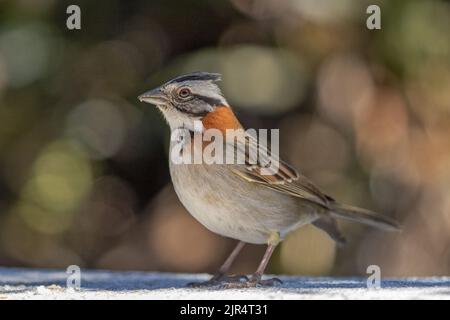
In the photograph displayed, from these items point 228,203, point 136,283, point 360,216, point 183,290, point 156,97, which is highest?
point 156,97

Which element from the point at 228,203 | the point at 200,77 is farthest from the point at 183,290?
the point at 200,77

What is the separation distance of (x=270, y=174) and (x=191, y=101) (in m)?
0.53

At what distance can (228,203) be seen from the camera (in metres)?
4.21

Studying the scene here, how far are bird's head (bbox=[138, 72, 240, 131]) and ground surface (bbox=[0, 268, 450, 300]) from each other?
787mm

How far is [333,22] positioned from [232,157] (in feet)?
9.35

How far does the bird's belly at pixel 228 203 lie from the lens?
4172 millimetres

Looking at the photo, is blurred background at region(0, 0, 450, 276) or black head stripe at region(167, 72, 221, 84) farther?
blurred background at region(0, 0, 450, 276)

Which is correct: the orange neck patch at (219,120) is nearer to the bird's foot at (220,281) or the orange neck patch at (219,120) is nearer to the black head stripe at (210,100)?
the black head stripe at (210,100)

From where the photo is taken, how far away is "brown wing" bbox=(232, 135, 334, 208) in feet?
14.5

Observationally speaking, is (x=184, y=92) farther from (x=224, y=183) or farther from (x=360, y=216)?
(x=360, y=216)

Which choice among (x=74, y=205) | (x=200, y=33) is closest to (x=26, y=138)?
(x=74, y=205)

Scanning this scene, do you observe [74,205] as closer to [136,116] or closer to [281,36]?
[136,116]
